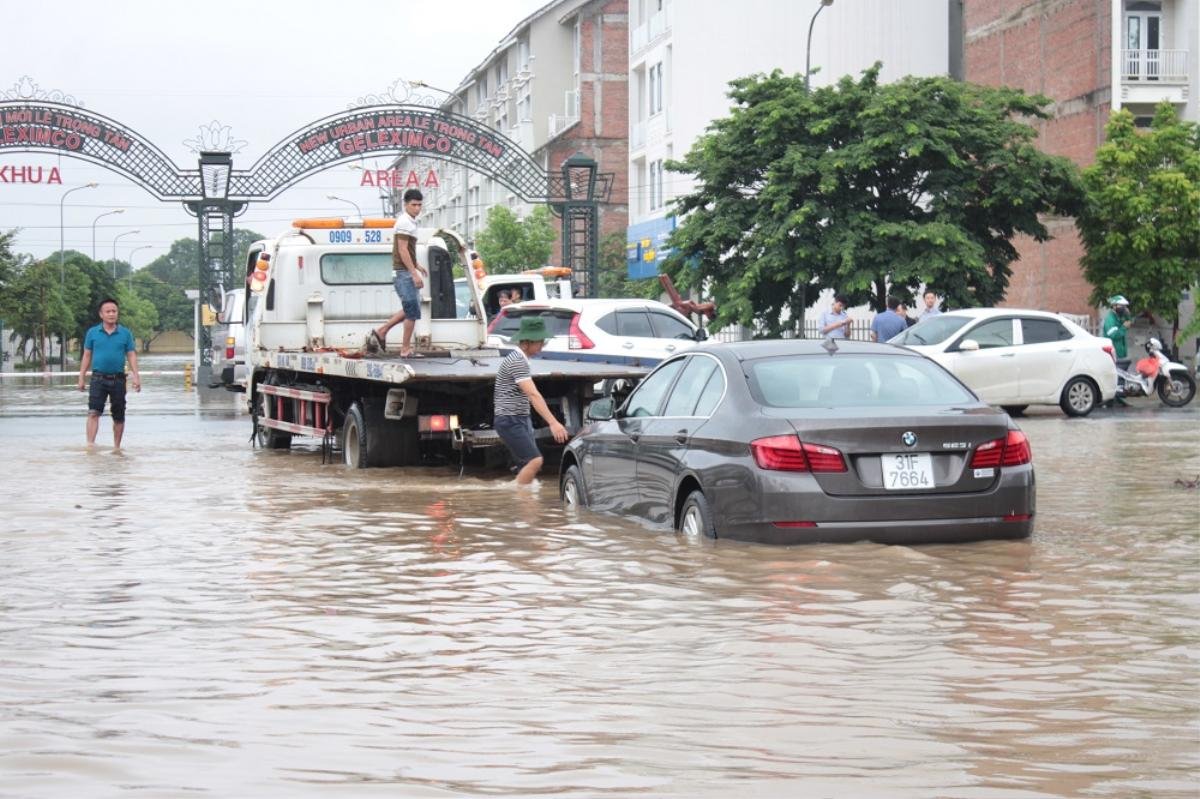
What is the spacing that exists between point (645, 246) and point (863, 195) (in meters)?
23.4

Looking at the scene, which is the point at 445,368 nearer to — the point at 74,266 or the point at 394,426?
the point at 394,426

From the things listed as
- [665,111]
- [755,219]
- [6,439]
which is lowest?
[6,439]

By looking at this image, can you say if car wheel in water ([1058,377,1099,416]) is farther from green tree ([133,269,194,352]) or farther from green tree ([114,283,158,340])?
green tree ([133,269,194,352])

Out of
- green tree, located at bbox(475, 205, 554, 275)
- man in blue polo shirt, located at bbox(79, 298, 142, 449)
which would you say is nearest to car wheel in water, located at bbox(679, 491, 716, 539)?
man in blue polo shirt, located at bbox(79, 298, 142, 449)

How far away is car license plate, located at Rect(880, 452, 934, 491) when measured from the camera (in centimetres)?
1033

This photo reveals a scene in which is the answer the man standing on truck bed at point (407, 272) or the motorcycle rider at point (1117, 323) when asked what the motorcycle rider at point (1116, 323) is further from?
the man standing on truck bed at point (407, 272)

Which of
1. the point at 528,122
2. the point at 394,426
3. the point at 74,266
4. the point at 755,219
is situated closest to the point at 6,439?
the point at 394,426

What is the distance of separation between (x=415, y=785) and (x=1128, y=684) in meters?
3.06

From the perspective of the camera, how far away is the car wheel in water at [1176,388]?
30.6m

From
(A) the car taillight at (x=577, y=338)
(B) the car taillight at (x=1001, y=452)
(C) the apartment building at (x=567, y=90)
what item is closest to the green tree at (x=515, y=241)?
(C) the apartment building at (x=567, y=90)

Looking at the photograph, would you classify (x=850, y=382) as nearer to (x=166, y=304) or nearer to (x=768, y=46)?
→ (x=768, y=46)

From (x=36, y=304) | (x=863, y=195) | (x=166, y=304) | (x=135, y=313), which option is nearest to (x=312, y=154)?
(x=863, y=195)

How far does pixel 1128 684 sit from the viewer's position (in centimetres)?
707

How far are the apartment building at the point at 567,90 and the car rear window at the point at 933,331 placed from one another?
150 ft
